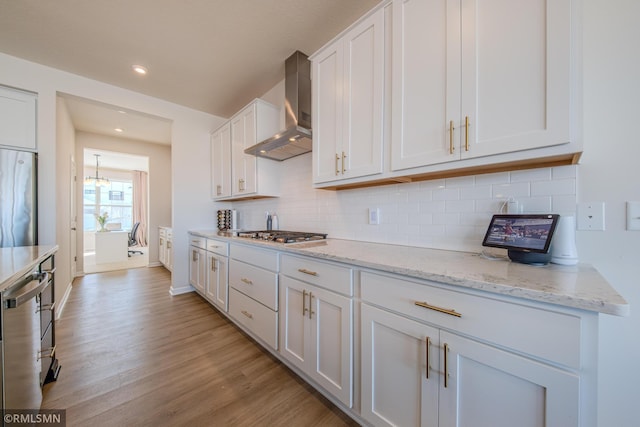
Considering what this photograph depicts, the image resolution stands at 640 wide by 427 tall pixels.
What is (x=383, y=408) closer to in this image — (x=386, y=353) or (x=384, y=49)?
(x=386, y=353)

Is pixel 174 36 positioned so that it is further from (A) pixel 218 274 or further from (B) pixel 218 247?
(A) pixel 218 274

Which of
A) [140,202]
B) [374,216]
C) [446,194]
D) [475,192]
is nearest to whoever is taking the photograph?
[475,192]

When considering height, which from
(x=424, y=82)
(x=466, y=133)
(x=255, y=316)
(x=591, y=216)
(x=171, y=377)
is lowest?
(x=171, y=377)

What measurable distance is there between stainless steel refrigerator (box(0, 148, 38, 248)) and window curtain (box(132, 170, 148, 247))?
586cm

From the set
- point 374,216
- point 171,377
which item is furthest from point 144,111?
point 374,216

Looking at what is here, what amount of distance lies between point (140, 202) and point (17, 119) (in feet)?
19.7

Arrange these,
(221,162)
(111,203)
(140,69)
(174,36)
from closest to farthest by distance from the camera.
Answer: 1. (174,36)
2. (140,69)
3. (221,162)
4. (111,203)

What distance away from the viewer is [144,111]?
9.96ft

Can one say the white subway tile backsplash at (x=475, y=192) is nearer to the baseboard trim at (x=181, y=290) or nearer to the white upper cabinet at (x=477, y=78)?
the white upper cabinet at (x=477, y=78)

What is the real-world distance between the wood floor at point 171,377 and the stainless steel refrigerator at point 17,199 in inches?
37.9

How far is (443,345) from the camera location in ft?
2.90

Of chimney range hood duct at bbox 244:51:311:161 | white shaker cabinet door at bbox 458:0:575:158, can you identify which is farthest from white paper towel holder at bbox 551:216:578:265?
chimney range hood duct at bbox 244:51:311:161

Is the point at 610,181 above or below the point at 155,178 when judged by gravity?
below

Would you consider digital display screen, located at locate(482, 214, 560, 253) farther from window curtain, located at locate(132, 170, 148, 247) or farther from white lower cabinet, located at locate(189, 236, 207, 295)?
window curtain, located at locate(132, 170, 148, 247)
